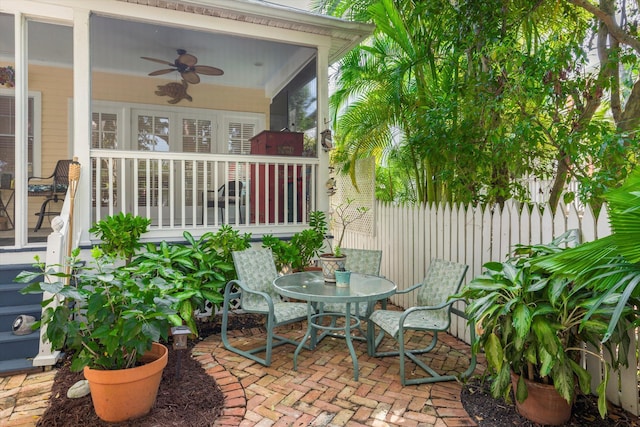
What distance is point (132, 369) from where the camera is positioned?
245cm

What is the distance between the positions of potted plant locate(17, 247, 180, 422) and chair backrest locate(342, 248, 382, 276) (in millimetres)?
2303

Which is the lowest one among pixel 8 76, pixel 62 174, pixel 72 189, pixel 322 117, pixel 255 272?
pixel 255 272

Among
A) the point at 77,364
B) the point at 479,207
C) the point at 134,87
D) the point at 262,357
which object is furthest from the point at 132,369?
the point at 134,87

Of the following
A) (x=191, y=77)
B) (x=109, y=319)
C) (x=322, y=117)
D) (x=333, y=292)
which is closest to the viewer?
(x=109, y=319)

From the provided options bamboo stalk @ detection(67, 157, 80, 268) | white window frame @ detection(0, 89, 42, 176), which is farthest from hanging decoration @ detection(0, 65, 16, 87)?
white window frame @ detection(0, 89, 42, 176)

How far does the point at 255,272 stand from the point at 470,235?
2.34 meters

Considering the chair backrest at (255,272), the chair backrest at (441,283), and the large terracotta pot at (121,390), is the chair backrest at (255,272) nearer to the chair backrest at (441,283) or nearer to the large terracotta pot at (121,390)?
the large terracotta pot at (121,390)

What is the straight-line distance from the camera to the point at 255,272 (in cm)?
407

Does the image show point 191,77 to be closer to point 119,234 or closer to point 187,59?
point 187,59

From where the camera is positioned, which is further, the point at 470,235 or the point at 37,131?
the point at 37,131

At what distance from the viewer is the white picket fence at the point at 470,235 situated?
2.67 m

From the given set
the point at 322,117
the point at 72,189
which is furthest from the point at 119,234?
the point at 322,117

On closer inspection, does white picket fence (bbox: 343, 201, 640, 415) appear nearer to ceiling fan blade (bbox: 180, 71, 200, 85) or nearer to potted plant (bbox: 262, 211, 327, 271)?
potted plant (bbox: 262, 211, 327, 271)

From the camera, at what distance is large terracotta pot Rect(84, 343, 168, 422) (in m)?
2.41
